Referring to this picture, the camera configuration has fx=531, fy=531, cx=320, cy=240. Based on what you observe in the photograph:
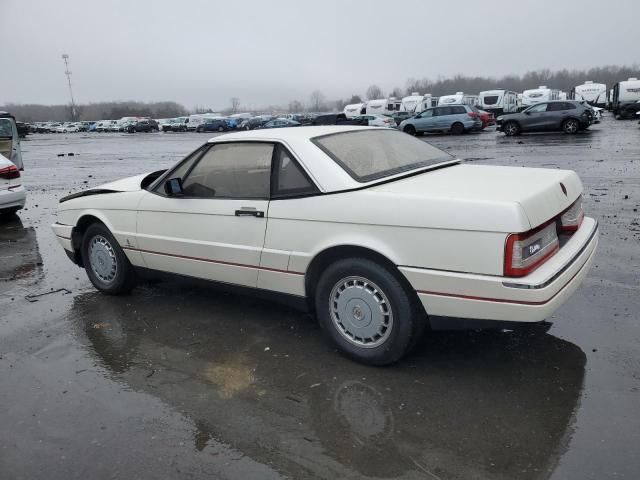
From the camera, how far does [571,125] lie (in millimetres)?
23016

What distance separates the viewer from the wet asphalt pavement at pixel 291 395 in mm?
2711

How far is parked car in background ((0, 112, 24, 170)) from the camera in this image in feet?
41.1

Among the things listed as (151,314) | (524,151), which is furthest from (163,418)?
(524,151)

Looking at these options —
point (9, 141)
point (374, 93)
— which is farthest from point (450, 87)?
point (9, 141)

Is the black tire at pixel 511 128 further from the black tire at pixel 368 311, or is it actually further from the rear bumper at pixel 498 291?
the black tire at pixel 368 311

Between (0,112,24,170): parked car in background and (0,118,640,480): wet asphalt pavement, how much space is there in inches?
344

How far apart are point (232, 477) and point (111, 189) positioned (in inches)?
132

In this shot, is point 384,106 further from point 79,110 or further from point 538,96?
point 79,110

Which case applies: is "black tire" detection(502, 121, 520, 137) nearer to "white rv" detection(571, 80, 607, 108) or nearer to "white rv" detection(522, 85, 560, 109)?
"white rv" detection(522, 85, 560, 109)

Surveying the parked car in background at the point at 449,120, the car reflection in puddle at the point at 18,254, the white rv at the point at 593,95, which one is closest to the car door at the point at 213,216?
the car reflection in puddle at the point at 18,254

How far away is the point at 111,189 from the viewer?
509cm

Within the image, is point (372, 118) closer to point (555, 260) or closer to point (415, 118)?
point (415, 118)

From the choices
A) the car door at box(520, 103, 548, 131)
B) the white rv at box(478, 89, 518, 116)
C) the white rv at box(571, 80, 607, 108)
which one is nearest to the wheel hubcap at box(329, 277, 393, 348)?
the car door at box(520, 103, 548, 131)

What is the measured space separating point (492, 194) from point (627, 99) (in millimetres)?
36377
